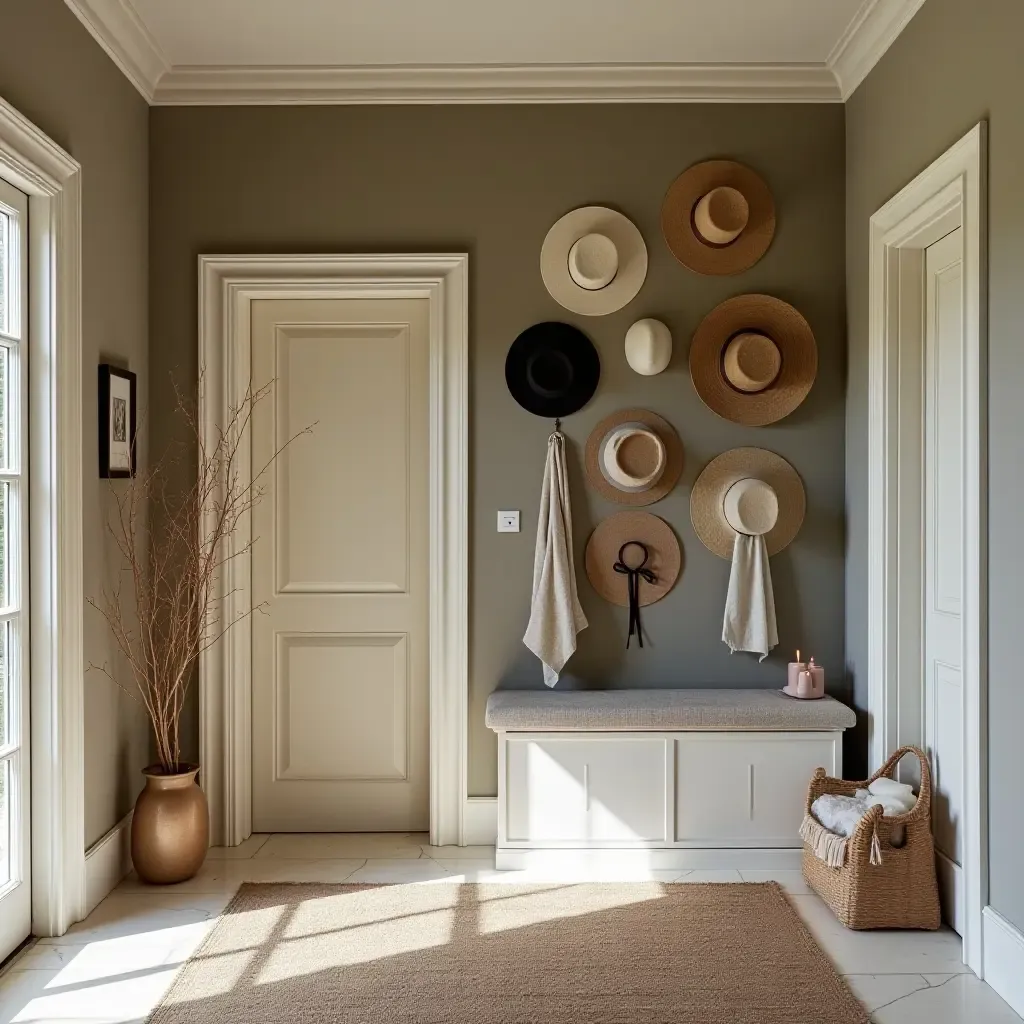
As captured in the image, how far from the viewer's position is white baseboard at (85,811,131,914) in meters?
3.04

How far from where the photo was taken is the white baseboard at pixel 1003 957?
2.38 meters

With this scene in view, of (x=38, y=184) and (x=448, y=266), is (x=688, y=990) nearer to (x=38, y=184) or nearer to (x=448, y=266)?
(x=448, y=266)

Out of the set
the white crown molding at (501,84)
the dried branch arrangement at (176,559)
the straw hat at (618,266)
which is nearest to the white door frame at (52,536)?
the dried branch arrangement at (176,559)

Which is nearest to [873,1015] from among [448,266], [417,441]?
[417,441]

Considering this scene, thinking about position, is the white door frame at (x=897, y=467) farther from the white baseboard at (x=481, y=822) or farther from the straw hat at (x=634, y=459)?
the white baseboard at (x=481, y=822)

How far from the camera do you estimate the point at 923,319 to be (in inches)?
127

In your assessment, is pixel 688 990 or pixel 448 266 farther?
pixel 448 266

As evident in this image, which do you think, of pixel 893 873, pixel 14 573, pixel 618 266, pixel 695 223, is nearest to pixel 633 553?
pixel 618 266

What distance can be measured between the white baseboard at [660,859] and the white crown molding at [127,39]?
282cm

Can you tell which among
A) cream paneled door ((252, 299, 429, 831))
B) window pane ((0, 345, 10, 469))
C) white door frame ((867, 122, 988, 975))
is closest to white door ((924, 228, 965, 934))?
white door frame ((867, 122, 988, 975))

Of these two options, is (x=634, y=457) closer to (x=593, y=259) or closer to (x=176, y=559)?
(x=593, y=259)

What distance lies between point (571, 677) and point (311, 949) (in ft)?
4.28

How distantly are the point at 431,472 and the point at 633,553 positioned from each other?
2.52 feet

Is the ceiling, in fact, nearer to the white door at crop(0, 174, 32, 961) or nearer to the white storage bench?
the white door at crop(0, 174, 32, 961)
